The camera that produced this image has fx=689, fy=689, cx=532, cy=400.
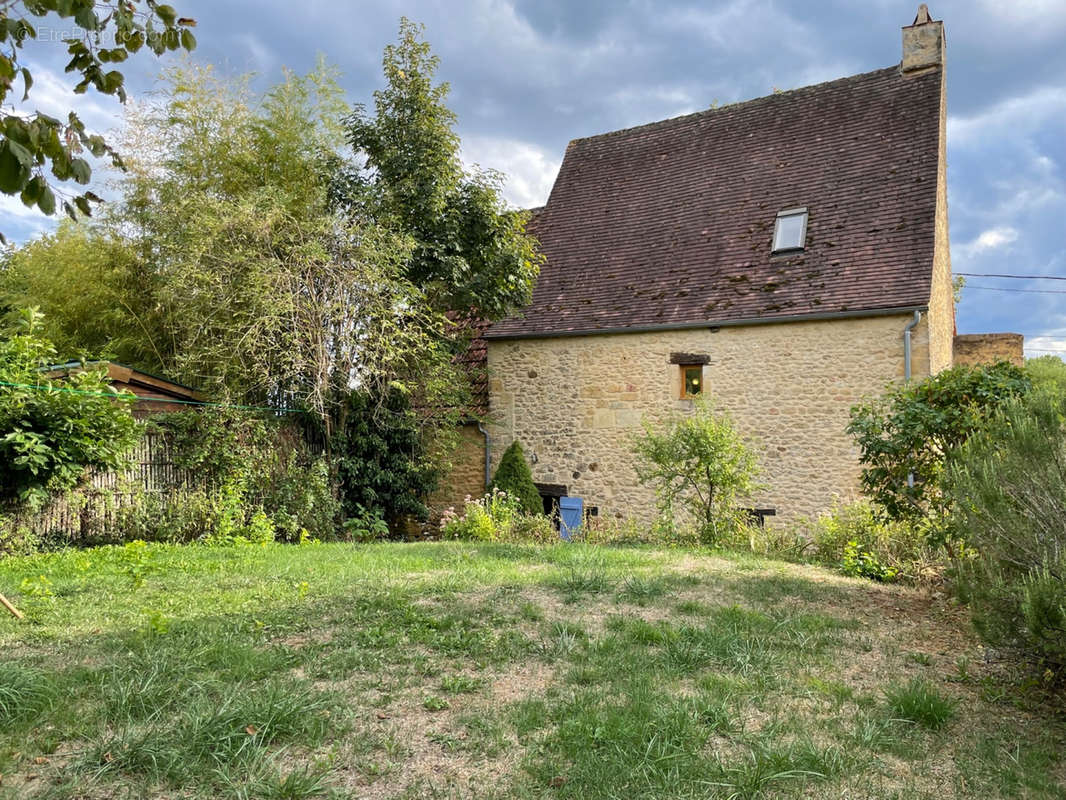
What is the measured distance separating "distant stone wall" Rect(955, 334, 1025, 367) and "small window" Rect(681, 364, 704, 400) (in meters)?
6.13

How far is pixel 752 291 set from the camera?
11.0 meters

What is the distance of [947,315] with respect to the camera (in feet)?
42.3

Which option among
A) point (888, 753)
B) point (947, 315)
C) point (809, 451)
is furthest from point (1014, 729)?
point (947, 315)

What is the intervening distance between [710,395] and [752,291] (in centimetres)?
178

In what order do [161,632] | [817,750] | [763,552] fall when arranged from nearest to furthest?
[817,750] → [161,632] → [763,552]

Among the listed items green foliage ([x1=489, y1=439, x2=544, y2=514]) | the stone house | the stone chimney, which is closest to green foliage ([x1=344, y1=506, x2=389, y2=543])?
green foliage ([x1=489, y1=439, x2=544, y2=514])

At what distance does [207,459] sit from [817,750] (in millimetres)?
8043

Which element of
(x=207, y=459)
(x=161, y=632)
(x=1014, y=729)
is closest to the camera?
(x=1014, y=729)

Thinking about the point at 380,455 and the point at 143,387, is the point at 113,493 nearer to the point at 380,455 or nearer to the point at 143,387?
the point at 143,387

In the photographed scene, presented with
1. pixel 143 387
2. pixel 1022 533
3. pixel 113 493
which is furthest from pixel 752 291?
pixel 113 493

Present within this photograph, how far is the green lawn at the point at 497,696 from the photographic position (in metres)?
2.49

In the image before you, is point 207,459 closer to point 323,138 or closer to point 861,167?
point 323,138

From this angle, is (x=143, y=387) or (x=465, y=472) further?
(x=465, y=472)

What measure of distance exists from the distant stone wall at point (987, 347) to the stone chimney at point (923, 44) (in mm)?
5192
